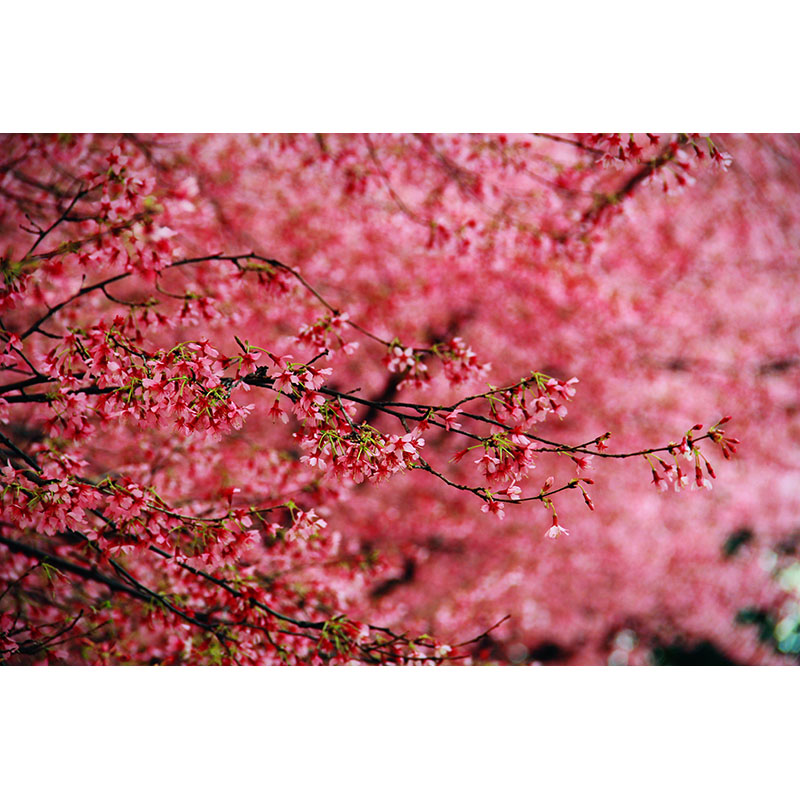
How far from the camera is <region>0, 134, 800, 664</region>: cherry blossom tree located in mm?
A: 1127

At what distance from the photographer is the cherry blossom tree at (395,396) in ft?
3.70

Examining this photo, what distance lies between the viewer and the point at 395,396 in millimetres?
2320

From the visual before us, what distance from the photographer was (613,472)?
2678 millimetres

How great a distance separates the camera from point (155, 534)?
1.15m
